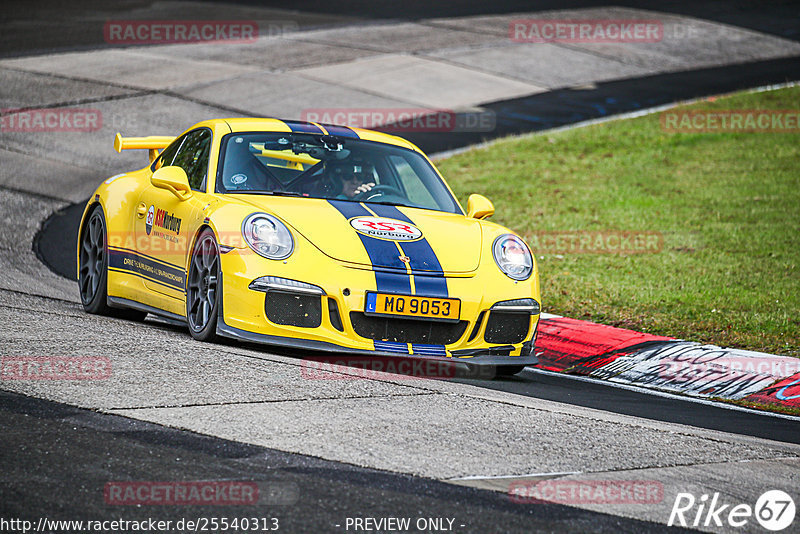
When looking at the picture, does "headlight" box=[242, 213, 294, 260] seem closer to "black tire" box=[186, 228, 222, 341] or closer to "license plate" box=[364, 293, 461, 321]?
"black tire" box=[186, 228, 222, 341]

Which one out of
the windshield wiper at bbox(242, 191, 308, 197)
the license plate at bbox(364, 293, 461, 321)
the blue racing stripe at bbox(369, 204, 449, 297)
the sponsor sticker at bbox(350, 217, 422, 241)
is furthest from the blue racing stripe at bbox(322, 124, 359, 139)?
the license plate at bbox(364, 293, 461, 321)

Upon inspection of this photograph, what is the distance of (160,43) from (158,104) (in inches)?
227

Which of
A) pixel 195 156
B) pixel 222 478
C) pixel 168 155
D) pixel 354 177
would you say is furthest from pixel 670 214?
pixel 222 478

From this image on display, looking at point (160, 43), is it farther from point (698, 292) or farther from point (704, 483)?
point (704, 483)

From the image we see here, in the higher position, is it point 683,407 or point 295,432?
point 295,432

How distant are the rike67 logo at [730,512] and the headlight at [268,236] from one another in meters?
2.85

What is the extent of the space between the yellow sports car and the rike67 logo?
2357 millimetres

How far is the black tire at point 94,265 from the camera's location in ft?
26.5

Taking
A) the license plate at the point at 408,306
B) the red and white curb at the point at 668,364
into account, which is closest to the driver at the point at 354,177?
the license plate at the point at 408,306

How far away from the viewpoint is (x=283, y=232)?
21.7 ft

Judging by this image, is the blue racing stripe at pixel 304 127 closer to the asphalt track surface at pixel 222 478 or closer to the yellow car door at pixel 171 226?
A: the yellow car door at pixel 171 226

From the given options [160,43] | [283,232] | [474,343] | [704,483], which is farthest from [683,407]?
[160,43]

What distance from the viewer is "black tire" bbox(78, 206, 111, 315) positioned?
809 centimetres

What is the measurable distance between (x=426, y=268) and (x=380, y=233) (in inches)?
15.0
